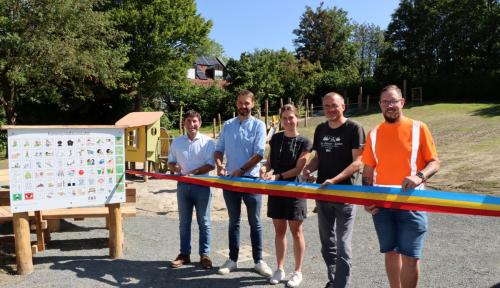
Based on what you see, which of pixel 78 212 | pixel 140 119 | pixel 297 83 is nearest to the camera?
pixel 78 212

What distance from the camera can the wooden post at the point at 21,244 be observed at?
480cm

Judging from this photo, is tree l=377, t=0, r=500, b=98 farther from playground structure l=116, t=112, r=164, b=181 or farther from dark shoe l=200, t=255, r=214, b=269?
dark shoe l=200, t=255, r=214, b=269

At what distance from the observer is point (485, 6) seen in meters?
39.8

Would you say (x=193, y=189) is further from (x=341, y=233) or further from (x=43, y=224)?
(x=43, y=224)

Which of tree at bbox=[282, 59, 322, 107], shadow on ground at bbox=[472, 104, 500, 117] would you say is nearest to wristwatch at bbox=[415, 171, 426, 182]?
shadow on ground at bbox=[472, 104, 500, 117]

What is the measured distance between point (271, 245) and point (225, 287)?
1649 millimetres

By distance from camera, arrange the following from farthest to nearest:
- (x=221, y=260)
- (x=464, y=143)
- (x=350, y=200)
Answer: (x=464, y=143) < (x=221, y=260) < (x=350, y=200)

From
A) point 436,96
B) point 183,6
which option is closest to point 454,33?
point 436,96

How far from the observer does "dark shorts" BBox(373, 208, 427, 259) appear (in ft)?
10.4

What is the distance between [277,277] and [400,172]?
185cm

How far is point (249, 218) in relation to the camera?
4.70m

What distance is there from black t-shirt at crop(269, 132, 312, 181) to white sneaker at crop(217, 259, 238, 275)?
3.91ft

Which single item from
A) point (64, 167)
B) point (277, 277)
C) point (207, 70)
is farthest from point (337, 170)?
point (207, 70)

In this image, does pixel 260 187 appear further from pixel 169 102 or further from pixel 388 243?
pixel 169 102
